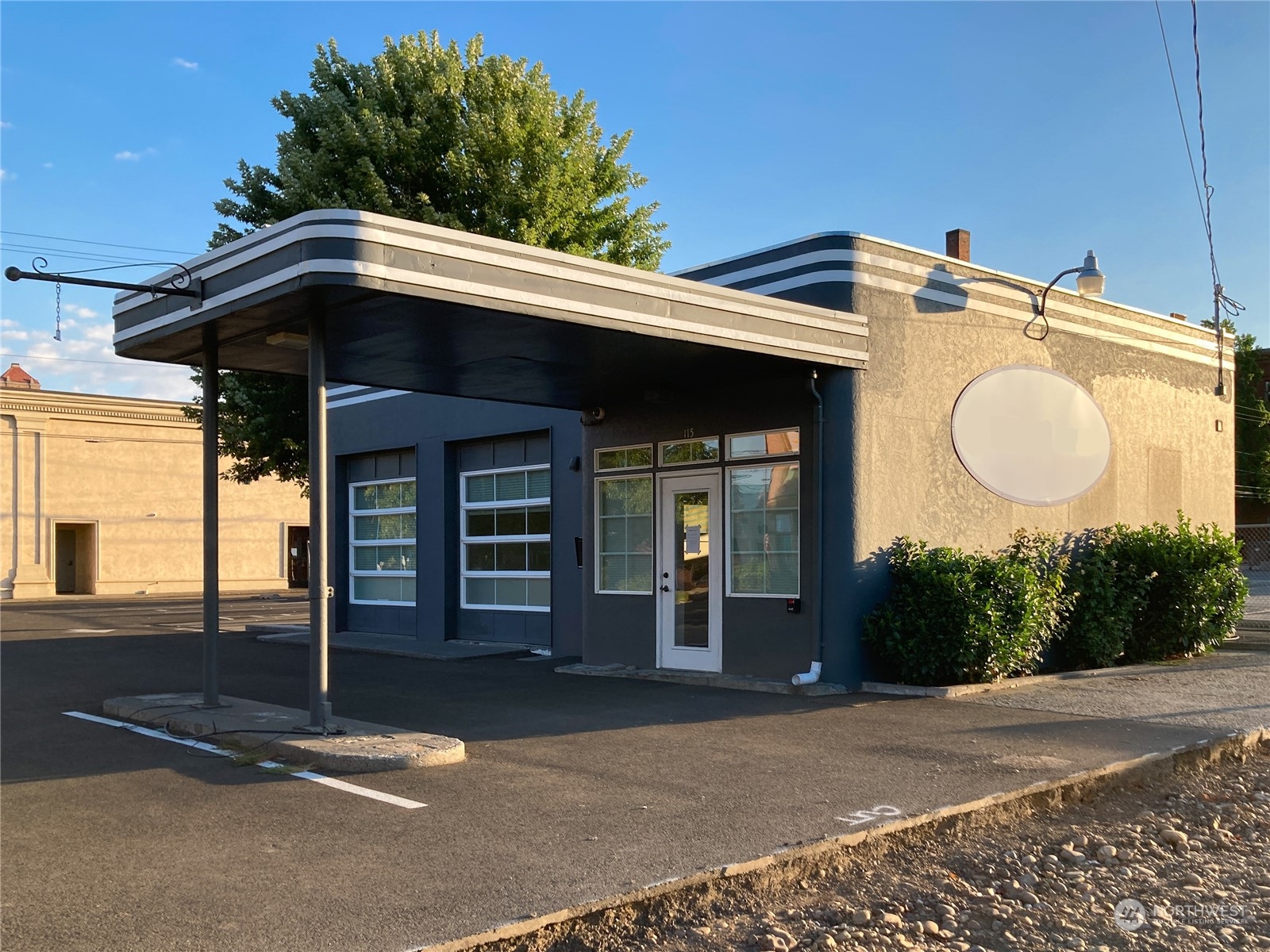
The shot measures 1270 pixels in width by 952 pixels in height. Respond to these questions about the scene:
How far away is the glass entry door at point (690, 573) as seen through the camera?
1277 centimetres

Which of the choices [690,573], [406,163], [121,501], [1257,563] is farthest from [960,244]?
[1257,563]

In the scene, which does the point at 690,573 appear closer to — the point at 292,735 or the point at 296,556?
the point at 292,735

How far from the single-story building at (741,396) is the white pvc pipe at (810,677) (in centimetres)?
10

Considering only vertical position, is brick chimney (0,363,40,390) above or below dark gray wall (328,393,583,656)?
above

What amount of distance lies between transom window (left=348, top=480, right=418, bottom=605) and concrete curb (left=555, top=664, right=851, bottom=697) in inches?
227

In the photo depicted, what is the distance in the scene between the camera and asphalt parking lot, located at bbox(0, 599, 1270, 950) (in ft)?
16.4

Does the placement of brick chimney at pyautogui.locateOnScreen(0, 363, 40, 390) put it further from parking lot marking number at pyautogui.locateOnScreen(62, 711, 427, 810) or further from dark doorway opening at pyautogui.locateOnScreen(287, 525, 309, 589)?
parking lot marking number at pyautogui.locateOnScreen(62, 711, 427, 810)

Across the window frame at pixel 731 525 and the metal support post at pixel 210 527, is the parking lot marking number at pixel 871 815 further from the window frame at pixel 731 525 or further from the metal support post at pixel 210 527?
the metal support post at pixel 210 527

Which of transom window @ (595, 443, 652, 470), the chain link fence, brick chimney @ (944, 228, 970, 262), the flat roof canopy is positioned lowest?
the chain link fence

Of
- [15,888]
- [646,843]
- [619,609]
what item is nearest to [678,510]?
[619,609]

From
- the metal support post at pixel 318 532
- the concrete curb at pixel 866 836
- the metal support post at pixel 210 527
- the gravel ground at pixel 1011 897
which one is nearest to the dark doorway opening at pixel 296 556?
the metal support post at pixel 210 527

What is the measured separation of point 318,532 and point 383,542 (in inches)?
448

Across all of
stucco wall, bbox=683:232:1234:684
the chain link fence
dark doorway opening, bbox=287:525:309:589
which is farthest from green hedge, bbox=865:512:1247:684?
dark doorway opening, bbox=287:525:309:589

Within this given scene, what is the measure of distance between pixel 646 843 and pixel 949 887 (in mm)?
1527
